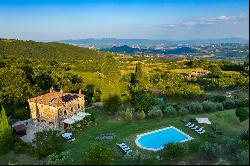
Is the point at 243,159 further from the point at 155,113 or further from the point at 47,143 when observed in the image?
the point at 155,113

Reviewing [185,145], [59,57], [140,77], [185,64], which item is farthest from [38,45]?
[185,145]

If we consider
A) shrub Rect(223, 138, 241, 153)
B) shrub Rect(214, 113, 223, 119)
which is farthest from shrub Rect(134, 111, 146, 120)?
shrub Rect(223, 138, 241, 153)

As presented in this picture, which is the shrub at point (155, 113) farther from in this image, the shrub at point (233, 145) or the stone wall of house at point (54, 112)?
the shrub at point (233, 145)

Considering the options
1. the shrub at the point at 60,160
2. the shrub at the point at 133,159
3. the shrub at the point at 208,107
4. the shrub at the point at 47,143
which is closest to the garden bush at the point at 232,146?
the shrub at the point at 133,159

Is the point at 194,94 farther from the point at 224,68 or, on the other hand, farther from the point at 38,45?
the point at 38,45

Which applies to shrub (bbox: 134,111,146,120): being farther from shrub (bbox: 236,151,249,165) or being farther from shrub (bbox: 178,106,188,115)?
shrub (bbox: 236,151,249,165)
